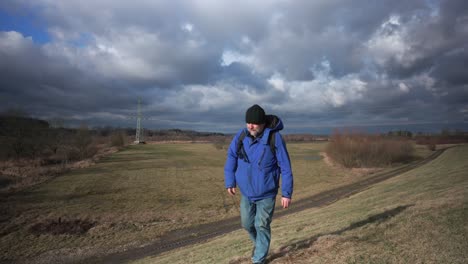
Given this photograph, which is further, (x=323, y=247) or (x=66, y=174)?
(x=66, y=174)

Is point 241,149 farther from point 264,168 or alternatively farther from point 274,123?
point 274,123

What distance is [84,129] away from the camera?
5622 centimetres

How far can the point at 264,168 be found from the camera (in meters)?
4.30

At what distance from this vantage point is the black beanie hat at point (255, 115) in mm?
4168

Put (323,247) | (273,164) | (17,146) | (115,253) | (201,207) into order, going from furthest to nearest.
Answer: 1. (17,146)
2. (201,207)
3. (115,253)
4. (323,247)
5. (273,164)

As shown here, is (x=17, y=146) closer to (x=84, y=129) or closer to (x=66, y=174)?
(x=66, y=174)

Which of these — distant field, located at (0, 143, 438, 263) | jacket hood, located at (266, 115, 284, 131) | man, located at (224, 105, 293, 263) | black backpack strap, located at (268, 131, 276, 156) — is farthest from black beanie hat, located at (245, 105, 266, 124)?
distant field, located at (0, 143, 438, 263)

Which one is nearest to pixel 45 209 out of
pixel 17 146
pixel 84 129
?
pixel 17 146

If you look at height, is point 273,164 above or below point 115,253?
above

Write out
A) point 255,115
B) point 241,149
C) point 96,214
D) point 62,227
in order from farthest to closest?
point 96,214, point 62,227, point 241,149, point 255,115

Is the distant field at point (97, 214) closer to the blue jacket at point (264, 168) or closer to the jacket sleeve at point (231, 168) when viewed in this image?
the jacket sleeve at point (231, 168)

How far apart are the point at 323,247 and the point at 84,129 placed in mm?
61123

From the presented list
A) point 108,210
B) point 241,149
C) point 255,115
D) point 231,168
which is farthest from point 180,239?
point 255,115

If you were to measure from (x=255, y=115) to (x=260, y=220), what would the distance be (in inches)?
67.8
